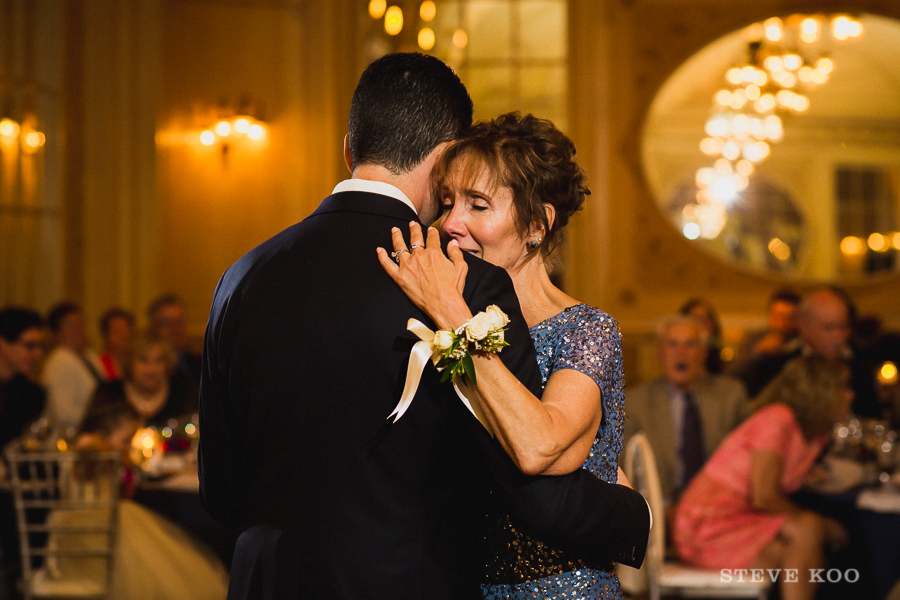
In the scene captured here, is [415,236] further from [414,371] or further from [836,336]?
[836,336]

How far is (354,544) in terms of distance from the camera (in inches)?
50.9

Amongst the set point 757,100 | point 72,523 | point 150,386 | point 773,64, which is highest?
point 773,64

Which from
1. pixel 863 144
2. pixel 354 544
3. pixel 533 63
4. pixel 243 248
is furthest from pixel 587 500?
pixel 863 144

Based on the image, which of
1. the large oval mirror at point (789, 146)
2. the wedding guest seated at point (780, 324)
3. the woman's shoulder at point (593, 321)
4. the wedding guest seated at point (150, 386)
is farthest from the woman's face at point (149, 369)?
the large oval mirror at point (789, 146)

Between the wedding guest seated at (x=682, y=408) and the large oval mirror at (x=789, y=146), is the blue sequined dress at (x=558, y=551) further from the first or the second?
the large oval mirror at (x=789, y=146)

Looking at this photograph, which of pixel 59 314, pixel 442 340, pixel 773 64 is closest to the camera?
pixel 442 340

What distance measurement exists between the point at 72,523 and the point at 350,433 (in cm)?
Answer: 301

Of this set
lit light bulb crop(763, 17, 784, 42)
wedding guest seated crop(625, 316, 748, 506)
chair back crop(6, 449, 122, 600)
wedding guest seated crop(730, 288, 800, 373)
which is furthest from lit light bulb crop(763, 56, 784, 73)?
chair back crop(6, 449, 122, 600)

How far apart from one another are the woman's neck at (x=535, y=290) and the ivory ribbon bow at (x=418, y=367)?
0.42m

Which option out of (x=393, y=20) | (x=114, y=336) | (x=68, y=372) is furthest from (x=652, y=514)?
(x=393, y=20)

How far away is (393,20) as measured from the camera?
24.3ft

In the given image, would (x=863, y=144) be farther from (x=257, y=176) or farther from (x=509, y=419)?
(x=509, y=419)

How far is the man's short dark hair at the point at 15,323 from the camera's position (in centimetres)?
457

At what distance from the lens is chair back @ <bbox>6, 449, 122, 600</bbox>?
3650mm
